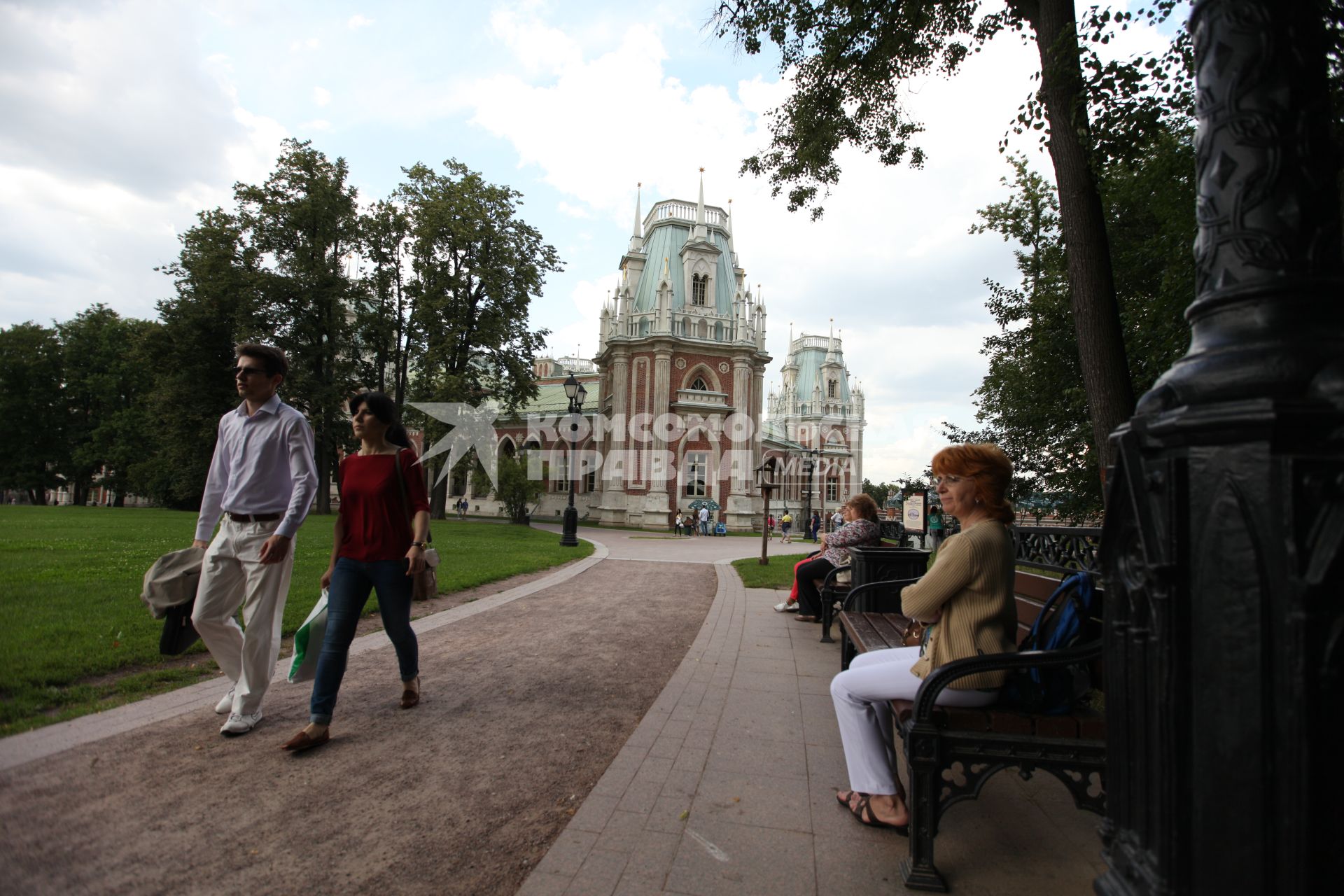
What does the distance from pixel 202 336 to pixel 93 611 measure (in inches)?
1040

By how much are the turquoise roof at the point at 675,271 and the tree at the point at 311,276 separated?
1660 centimetres

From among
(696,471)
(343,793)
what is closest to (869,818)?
(343,793)

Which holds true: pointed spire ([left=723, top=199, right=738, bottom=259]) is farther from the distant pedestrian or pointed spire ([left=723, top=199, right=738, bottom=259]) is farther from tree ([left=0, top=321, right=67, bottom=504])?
tree ([left=0, top=321, right=67, bottom=504])

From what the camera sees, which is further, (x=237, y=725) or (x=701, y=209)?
(x=701, y=209)

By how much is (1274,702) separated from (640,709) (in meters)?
3.66

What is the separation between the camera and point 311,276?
2784cm

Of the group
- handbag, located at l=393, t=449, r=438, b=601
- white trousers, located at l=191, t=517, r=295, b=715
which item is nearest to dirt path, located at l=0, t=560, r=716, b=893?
white trousers, located at l=191, t=517, r=295, b=715

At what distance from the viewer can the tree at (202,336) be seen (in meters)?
27.0

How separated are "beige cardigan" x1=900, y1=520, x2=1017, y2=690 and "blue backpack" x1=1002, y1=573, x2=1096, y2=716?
0.15 meters

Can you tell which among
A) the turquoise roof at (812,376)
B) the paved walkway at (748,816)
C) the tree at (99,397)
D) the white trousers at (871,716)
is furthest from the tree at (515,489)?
the turquoise roof at (812,376)

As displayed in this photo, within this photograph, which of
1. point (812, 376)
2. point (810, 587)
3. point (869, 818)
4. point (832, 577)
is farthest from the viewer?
point (812, 376)

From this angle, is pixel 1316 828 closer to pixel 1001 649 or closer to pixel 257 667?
pixel 1001 649

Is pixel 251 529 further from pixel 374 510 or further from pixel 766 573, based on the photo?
pixel 766 573

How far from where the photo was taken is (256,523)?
3.86m
